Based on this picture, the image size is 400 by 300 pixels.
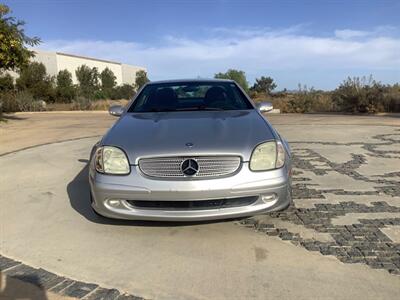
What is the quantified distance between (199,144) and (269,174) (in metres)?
0.66

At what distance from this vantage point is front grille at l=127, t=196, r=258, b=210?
150 inches

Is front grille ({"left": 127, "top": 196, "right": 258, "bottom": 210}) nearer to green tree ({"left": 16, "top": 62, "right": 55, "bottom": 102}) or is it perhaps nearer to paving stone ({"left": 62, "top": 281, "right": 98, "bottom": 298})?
paving stone ({"left": 62, "top": 281, "right": 98, "bottom": 298})

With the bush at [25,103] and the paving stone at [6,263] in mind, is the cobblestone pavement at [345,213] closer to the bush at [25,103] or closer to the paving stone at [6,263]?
the paving stone at [6,263]

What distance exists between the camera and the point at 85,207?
504cm

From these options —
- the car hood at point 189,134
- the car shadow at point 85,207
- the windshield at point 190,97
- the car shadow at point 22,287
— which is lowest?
the car shadow at point 22,287

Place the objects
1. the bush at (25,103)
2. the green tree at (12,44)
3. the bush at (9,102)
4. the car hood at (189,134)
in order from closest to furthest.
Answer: the car hood at (189,134) → the green tree at (12,44) → the bush at (9,102) → the bush at (25,103)

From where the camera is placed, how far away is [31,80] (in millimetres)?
41500

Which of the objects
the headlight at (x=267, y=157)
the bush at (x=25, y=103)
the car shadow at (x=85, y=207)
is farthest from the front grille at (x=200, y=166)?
the bush at (x=25, y=103)

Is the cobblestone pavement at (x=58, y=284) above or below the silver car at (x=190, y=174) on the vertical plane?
below

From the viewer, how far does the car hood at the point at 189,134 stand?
12.7ft

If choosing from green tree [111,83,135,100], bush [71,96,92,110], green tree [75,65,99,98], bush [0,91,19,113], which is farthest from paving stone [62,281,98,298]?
green tree [75,65,99,98]

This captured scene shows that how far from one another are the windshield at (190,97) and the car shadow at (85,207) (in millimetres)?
1233

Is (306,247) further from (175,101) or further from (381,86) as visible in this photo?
(381,86)

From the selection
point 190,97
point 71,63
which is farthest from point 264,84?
point 190,97
